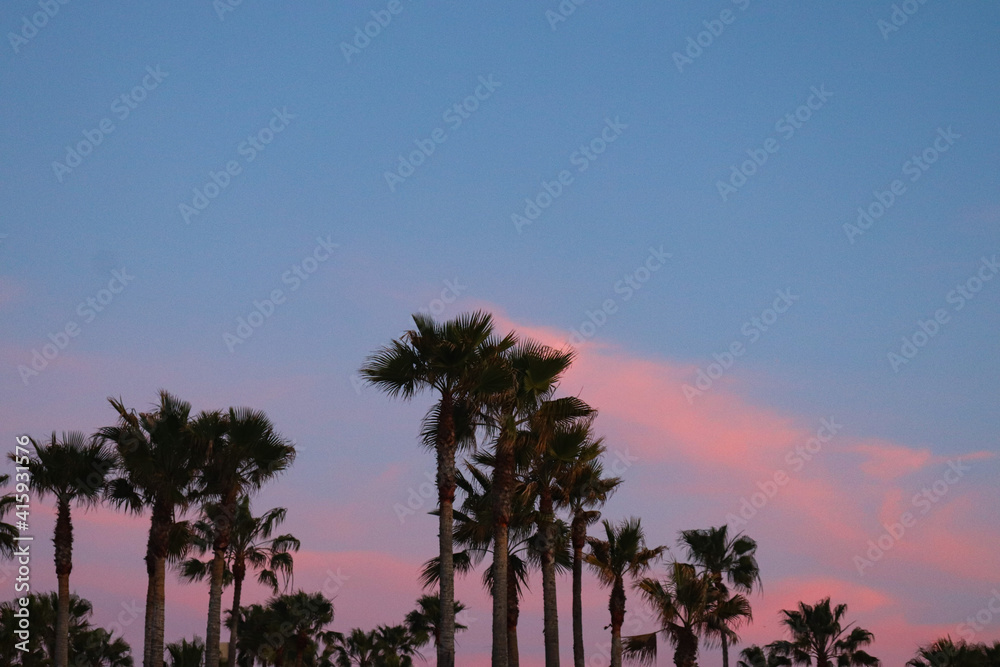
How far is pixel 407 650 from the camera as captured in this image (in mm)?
66188

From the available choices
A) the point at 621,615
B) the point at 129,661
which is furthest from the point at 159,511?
the point at 129,661

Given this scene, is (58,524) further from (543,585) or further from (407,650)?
(407,650)

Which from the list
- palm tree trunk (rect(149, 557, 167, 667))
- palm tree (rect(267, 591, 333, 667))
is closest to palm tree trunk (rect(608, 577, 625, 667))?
palm tree trunk (rect(149, 557, 167, 667))

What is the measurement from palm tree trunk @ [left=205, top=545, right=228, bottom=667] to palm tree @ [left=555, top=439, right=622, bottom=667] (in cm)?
1260

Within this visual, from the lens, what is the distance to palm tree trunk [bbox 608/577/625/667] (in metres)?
37.8

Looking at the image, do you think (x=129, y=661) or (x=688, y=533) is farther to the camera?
(x=129, y=661)

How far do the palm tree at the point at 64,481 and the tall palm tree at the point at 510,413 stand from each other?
15153 mm

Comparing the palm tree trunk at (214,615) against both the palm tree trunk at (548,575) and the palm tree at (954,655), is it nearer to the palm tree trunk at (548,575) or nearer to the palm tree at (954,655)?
the palm tree trunk at (548,575)

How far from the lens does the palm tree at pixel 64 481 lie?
36.1 meters

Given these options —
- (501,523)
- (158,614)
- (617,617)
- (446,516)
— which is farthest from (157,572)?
(617,617)

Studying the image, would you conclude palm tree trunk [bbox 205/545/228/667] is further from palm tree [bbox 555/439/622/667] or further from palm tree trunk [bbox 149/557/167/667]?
palm tree [bbox 555/439/622/667]

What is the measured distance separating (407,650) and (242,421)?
35.9 m

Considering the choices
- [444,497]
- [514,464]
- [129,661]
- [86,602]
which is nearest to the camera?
[444,497]

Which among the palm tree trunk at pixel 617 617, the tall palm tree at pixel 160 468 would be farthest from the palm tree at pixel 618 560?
the tall palm tree at pixel 160 468
